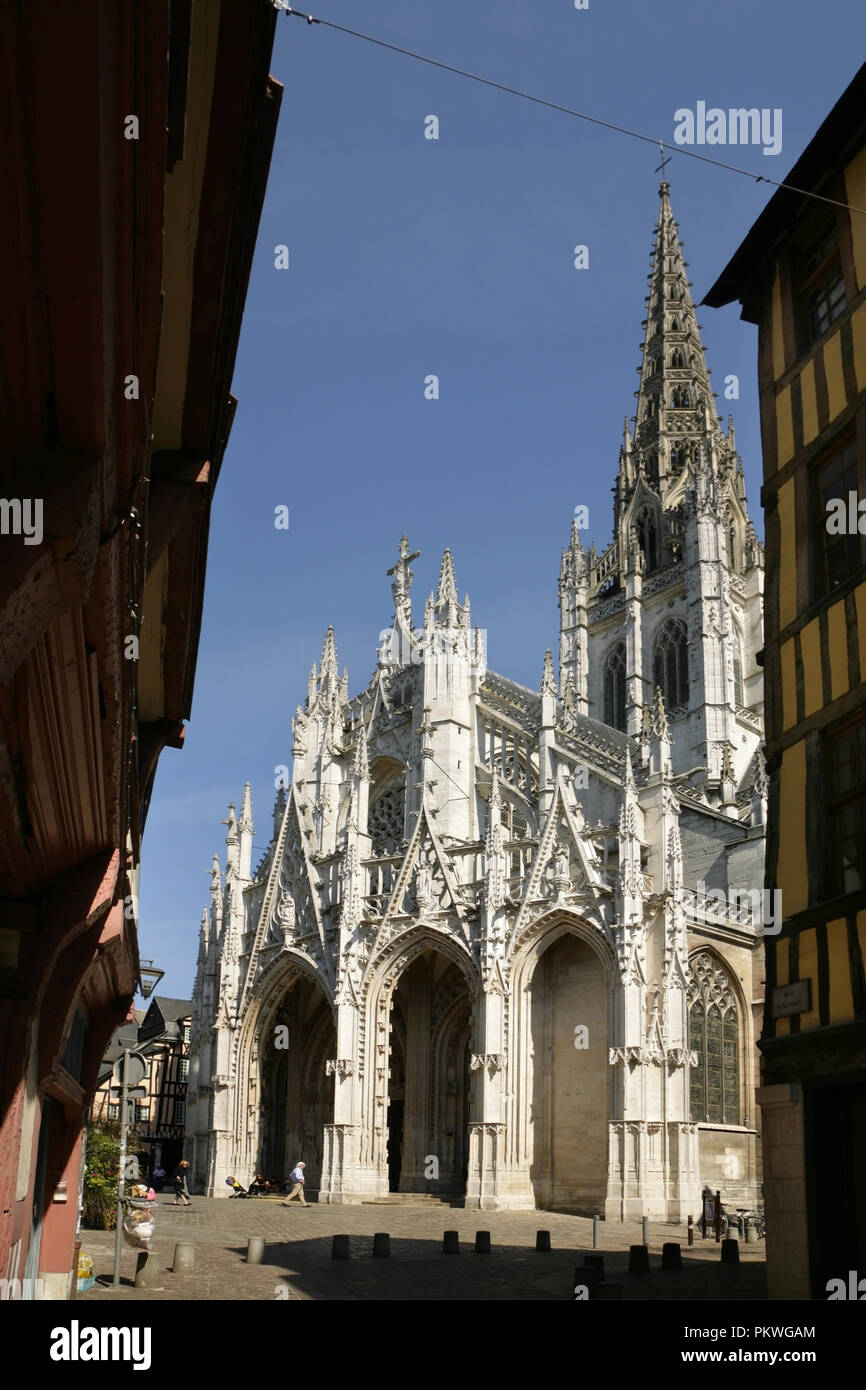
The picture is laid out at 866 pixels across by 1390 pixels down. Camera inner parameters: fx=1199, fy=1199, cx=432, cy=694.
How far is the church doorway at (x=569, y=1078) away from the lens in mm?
28781

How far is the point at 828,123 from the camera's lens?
1372cm

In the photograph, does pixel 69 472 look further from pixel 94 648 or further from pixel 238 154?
pixel 238 154

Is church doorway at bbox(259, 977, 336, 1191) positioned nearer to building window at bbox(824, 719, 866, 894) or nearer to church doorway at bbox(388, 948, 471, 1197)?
church doorway at bbox(388, 948, 471, 1197)

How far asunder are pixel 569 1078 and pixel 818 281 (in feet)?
68.6

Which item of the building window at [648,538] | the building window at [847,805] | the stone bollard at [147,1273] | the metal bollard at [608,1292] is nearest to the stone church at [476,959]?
the stone bollard at [147,1273]

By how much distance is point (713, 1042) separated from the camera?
31188 millimetres

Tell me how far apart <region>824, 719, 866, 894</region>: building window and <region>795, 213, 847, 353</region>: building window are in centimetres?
511

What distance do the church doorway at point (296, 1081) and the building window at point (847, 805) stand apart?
2779cm

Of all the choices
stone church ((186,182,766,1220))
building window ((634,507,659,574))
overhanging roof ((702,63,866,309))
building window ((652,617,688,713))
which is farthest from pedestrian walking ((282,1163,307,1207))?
building window ((634,507,659,574))

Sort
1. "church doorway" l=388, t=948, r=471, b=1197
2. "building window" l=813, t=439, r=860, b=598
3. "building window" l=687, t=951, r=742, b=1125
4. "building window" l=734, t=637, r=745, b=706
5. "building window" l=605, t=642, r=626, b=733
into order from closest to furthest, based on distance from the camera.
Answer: "building window" l=813, t=439, r=860, b=598 → "building window" l=687, t=951, r=742, b=1125 → "church doorway" l=388, t=948, r=471, b=1197 → "building window" l=734, t=637, r=745, b=706 → "building window" l=605, t=642, r=626, b=733

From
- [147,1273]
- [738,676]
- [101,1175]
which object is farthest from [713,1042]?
[738,676]

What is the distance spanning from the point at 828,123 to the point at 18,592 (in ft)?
43.9

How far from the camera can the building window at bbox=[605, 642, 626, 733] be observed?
62094mm

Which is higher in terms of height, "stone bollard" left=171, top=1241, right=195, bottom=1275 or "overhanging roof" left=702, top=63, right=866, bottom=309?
"overhanging roof" left=702, top=63, right=866, bottom=309
